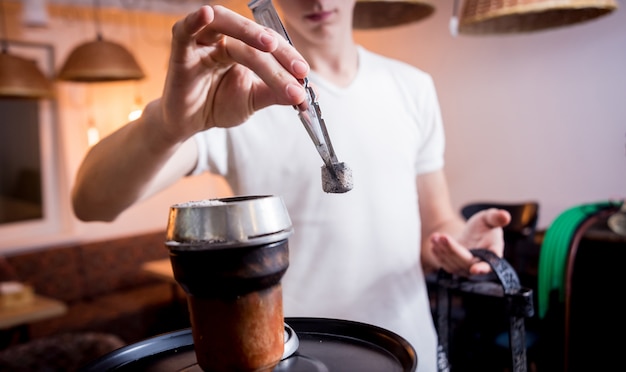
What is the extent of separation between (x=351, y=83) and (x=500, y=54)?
251cm

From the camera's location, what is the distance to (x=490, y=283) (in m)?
0.58

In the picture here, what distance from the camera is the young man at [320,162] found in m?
0.59

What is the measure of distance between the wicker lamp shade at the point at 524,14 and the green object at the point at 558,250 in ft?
2.02

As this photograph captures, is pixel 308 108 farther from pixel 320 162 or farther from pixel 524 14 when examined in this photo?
pixel 524 14

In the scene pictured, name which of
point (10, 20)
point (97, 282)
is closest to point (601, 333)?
point (97, 282)

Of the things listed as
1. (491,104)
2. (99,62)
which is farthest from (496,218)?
(99,62)

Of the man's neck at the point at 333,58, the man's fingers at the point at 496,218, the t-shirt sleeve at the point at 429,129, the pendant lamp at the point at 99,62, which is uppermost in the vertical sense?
the pendant lamp at the point at 99,62

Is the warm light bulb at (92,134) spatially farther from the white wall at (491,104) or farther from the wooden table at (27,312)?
the wooden table at (27,312)

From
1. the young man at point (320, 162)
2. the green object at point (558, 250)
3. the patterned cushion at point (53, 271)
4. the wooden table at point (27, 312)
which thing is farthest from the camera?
the patterned cushion at point (53, 271)

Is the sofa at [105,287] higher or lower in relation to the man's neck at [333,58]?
lower

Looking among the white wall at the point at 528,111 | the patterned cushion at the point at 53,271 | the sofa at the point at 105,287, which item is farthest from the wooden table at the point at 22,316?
the white wall at the point at 528,111

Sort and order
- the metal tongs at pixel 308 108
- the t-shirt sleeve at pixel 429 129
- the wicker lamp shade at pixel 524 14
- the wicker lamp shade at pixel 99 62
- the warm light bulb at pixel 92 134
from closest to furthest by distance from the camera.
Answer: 1. the metal tongs at pixel 308 108
2. the t-shirt sleeve at pixel 429 129
3. the wicker lamp shade at pixel 524 14
4. the wicker lamp shade at pixel 99 62
5. the warm light bulb at pixel 92 134

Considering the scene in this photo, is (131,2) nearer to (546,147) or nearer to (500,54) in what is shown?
(500,54)

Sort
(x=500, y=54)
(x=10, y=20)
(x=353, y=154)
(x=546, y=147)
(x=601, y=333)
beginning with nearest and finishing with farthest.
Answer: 1. (x=353, y=154)
2. (x=601, y=333)
3. (x=546, y=147)
4. (x=500, y=54)
5. (x=10, y=20)
